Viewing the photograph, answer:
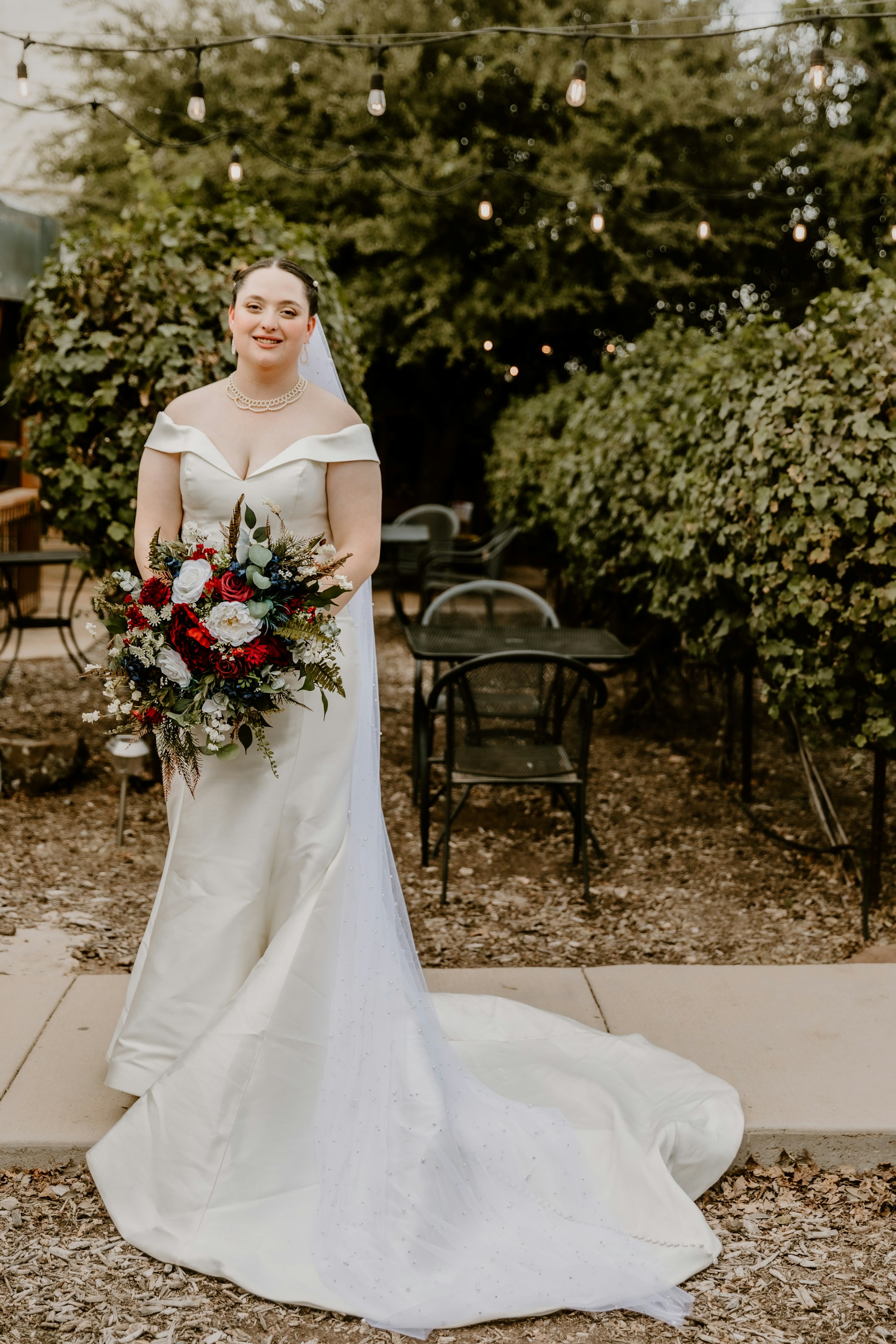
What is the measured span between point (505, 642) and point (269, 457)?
2.71 meters

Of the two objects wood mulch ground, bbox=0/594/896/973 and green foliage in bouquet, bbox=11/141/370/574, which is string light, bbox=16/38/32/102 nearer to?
green foliage in bouquet, bbox=11/141/370/574

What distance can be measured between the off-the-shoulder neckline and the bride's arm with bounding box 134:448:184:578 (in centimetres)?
8

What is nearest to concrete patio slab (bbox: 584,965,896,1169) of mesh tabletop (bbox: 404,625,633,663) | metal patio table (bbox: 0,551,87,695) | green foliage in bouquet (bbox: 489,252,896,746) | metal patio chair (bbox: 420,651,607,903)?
metal patio chair (bbox: 420,651,607,903)

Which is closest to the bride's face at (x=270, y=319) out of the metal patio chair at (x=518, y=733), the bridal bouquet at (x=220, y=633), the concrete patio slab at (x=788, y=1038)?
the bridal bouquet at (x=220, y=633)

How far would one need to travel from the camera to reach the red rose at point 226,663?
2549 millimetres

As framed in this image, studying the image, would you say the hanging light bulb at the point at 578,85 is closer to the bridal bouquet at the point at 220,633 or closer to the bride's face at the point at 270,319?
the bride's face at the point at 270,319

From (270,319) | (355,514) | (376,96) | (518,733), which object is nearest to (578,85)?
(376,96)

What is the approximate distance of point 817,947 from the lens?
440cm

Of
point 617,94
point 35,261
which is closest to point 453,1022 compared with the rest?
point 35,261

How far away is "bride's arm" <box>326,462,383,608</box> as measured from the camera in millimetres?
2869

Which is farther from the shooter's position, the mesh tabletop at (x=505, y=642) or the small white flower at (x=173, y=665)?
the mesh tabletop at (x=505, y=642)

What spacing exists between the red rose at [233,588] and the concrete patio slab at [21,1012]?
1552 millimetres

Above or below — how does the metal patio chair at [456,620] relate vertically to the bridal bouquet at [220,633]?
below

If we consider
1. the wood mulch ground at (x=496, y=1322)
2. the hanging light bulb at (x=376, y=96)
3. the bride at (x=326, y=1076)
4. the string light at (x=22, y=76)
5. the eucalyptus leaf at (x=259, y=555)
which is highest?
the string light at (x=22, y=76)
